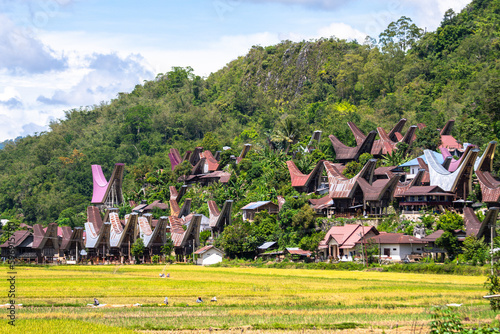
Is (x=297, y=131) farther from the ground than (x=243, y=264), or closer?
farther from the ground

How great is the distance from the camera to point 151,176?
287 feet

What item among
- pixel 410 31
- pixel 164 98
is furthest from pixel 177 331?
pixel 164 98

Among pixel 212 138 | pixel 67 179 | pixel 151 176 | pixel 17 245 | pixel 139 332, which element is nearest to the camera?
pixel 139 332

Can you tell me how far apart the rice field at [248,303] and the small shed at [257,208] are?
24.1 meters

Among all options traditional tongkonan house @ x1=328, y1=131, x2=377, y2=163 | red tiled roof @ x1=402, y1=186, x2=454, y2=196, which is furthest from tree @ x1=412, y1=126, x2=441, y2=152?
red tiled roof @ x1=402, y1=186, x2=454, y2=196

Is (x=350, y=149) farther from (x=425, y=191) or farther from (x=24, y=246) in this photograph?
(x=24, y=246)

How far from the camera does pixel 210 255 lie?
207 feet

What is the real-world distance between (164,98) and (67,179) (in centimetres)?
3113

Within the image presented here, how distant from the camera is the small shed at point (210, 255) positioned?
62812 mm

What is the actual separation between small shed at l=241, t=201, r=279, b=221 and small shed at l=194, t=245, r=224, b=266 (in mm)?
5568

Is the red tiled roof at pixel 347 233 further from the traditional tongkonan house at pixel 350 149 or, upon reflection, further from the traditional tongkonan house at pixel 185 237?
the traditional tongkonan house at pixel 185 237

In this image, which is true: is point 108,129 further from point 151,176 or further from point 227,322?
point 227,322

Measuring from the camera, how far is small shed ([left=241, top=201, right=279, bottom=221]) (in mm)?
65562

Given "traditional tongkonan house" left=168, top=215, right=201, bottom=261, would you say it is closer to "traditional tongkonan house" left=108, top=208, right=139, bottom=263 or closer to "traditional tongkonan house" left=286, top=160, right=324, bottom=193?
"traditional tongkonan house" left=108, top=208, right=139, bottom=263
